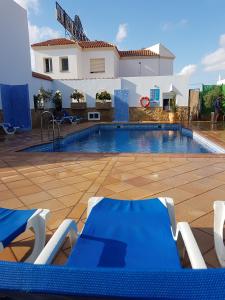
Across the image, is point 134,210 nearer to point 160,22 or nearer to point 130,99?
point 130,99

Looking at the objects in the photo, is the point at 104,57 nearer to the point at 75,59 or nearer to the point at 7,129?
the point at 75,59

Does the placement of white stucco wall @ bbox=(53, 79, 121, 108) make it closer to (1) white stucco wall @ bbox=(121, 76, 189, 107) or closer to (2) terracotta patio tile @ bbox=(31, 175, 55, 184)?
(1) white stucco wall @ bbox=(121, 76, 189, 107)

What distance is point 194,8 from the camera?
13062 millimetres

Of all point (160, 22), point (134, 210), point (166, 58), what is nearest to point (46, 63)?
point (160, 22)

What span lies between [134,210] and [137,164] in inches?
116

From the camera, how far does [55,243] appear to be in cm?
155

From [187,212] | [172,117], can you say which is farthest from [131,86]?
[187,212]

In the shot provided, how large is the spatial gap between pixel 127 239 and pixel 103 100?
1471cm

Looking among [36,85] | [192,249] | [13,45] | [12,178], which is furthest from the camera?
[36,85]

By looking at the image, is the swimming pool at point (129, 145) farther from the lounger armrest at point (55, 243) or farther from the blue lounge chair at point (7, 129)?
the lounger armrest at point (55, 243)

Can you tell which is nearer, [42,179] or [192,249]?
[192,249]

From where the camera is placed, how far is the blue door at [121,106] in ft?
53.1

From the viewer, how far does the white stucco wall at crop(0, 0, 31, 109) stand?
10508 mm

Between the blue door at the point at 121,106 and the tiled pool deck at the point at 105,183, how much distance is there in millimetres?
10740
